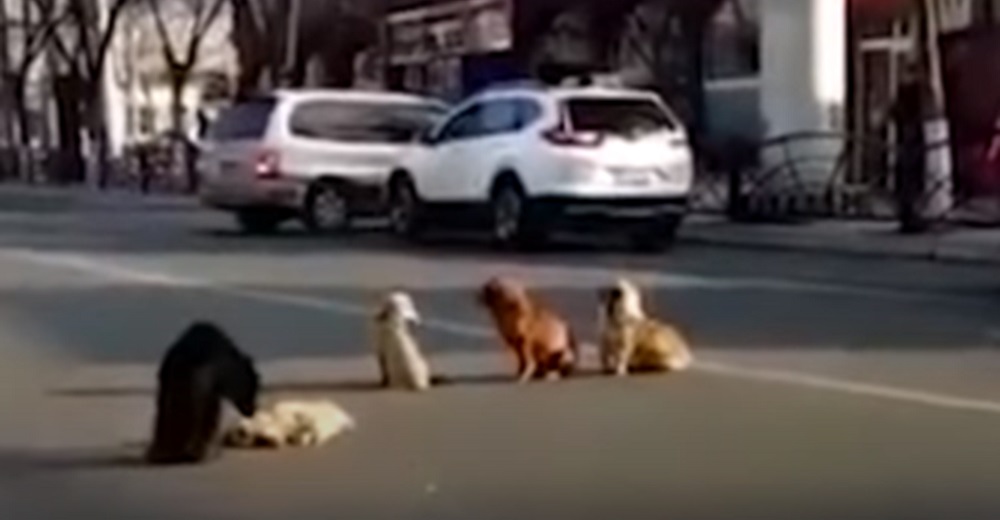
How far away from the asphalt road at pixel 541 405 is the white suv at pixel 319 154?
844 centimetres

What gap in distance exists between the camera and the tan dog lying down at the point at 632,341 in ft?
48.4

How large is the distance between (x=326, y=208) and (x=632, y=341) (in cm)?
1863

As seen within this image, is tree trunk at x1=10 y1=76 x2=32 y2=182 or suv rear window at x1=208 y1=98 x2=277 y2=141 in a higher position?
suv rear window at x1=208 y1=98 x2=277 y2=141

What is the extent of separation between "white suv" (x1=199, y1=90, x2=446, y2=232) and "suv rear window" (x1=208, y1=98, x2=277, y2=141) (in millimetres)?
18

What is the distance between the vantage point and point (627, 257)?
2725 centimetres

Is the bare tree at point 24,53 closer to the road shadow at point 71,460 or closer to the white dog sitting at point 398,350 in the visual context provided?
the white dog sitting at point 398,350

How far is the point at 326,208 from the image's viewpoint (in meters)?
33.4

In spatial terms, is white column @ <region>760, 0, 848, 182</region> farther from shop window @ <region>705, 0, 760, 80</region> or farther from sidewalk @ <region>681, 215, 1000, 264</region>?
sidewalk @ <region>681, 215, 1000, 264</region>

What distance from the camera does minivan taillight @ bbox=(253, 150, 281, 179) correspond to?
3316cm

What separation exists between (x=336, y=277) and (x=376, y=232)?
32.3 feet

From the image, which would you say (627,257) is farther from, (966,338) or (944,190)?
(966,338)

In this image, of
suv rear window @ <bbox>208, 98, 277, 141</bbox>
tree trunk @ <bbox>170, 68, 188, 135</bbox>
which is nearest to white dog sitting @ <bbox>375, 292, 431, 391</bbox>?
suv rear window @ <bbox>208, 98, 277, 141</bbox>

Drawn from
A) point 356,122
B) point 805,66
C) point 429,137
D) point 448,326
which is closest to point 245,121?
point 356,122

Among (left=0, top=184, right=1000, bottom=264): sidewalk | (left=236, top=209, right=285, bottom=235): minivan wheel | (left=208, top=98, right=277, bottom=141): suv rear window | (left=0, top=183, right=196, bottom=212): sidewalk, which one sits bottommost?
(left=0, top=183, right=196, bottom=212): sidewalk
